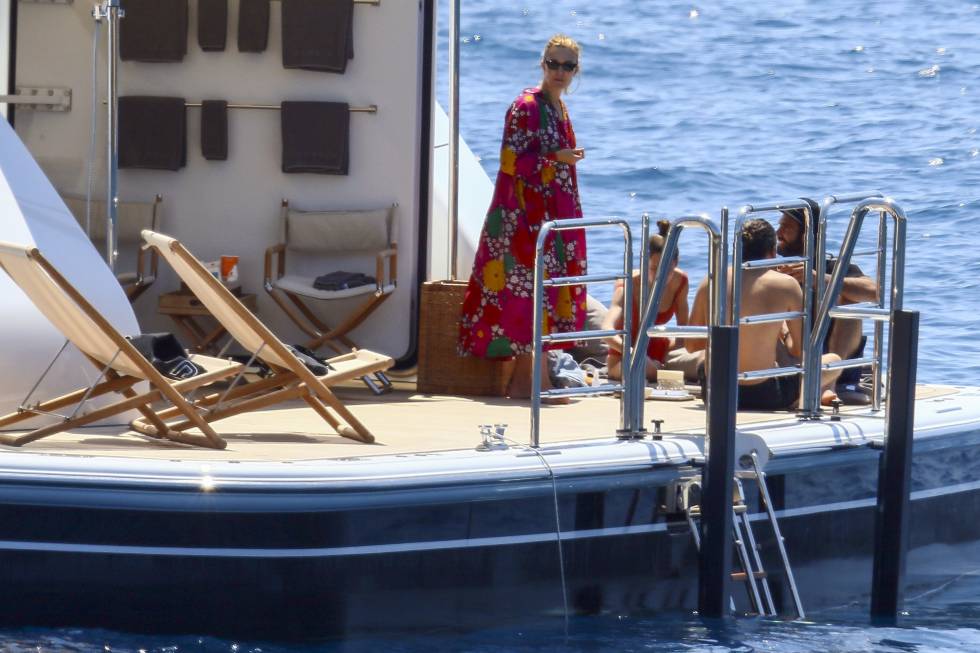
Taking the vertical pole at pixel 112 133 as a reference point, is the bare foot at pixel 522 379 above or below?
below

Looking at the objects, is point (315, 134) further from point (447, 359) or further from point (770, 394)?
point (770, 394)

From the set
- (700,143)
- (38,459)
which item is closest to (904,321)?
(38,459)

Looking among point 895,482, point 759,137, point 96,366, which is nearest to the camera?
point 96,366

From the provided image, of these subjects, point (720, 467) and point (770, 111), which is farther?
point (770, 111)

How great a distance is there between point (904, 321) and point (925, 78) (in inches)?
647

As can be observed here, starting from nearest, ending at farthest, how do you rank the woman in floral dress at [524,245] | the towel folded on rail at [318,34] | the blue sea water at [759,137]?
the blue sea water at [759,137], the woman in floral dress at [524,245], the towel folded on rail at [318,34]

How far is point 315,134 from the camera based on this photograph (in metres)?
7.65

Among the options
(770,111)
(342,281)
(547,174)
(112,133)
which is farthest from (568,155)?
(770,111)

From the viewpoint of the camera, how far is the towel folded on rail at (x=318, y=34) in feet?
24.9

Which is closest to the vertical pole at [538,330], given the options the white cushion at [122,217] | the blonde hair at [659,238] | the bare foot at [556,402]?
the blonde hair at [659,238]

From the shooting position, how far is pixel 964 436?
21.6 feet

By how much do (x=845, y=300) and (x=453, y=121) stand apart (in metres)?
1.79

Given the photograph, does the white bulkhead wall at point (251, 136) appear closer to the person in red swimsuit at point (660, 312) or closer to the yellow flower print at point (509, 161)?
the yellow flower print at point (509, 161)

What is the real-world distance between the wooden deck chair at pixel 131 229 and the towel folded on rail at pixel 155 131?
19 centimetres
